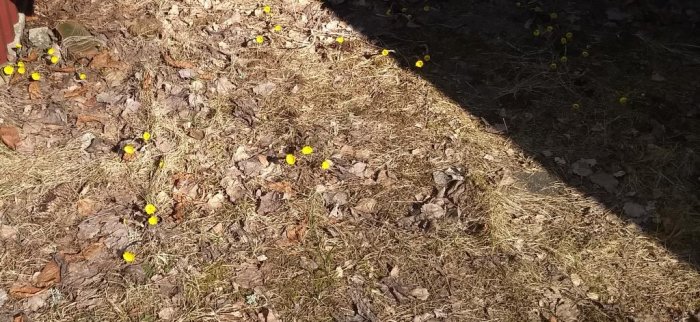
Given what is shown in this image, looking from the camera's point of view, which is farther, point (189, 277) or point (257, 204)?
point (257, 204)

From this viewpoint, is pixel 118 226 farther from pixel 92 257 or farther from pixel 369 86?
pixel 369 86

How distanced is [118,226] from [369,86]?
2084mm

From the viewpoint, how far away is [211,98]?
4.44 m

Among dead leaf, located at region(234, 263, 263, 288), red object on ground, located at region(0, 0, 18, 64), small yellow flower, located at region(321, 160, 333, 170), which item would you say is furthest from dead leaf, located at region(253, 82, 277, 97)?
red object on ground, located at region(0, 0, 18, 64)

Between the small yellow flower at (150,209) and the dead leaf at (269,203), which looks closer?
the small yellow flower at (150,209)

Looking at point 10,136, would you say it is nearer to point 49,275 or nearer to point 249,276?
point 49,275

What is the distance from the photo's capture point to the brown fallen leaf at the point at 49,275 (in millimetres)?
3254

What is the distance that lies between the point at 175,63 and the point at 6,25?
1237 millimetres

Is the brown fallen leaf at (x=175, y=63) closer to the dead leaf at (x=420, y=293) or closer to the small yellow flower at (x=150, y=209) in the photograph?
the small yellow flower at (x=150, y=209)

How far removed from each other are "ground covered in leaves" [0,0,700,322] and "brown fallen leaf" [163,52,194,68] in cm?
2

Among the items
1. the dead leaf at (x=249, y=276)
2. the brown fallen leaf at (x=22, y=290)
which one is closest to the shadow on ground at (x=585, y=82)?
the dead leaf at (x=249, y=276)

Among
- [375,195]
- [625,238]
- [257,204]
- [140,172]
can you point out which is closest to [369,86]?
[375,195]

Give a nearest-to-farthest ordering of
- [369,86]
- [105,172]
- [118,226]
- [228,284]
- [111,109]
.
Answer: [228,284]
[118,226]
[105,172]
[111,109]
[369,86]

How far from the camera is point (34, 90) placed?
4324 mm
